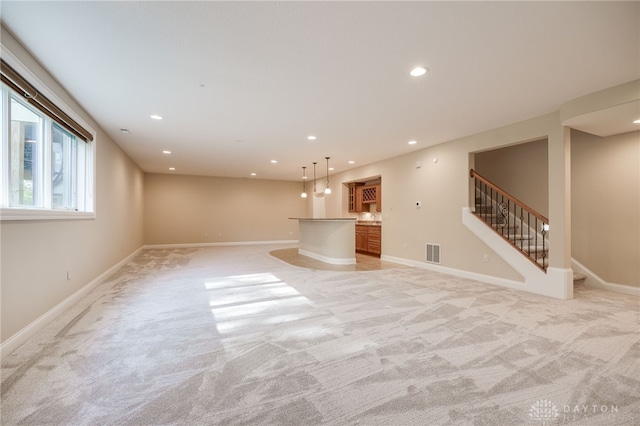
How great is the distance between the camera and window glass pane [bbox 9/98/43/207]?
8.46 feet

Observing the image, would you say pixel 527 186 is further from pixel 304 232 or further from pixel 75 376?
pixel 75 376

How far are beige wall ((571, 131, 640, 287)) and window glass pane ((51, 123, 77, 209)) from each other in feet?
25.9

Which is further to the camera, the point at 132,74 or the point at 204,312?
the point at 204,312

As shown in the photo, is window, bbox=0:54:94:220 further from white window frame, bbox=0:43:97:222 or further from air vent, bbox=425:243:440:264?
air vent, bbox=425:243:440:264

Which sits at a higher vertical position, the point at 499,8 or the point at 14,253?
the point at 499,8

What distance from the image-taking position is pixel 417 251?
6.21 m

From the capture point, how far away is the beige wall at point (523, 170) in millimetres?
5398

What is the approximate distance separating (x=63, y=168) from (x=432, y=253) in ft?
20.9

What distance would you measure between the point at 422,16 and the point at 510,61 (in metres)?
1.23

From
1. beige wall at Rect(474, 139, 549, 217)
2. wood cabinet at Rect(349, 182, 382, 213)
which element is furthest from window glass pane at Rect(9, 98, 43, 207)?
beige wall at Rect(474, 139, 549, 217)

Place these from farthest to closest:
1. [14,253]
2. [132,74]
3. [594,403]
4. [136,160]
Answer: [136,160] < [132,74] < [14,253] < [594,403]

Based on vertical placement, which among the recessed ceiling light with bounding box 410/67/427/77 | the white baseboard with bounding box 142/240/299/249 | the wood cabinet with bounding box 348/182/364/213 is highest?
the recessed ceiling light with bounding box 410/67/427/77

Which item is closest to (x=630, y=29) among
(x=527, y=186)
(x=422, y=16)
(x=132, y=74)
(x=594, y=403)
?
(x=422, y=16)

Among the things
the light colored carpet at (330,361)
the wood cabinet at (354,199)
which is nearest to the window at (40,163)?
the light colored carpet at (330,361)
